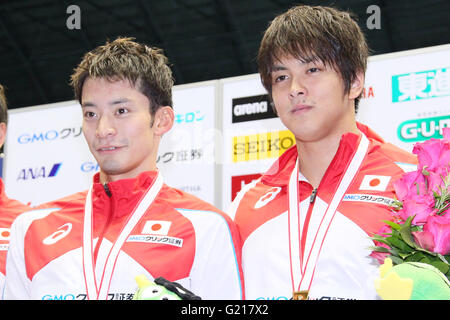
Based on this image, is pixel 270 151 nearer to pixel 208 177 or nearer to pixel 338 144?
pixel 208 177

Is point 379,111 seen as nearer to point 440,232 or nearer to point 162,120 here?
point 162,120

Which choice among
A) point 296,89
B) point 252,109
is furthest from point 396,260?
point 252,109

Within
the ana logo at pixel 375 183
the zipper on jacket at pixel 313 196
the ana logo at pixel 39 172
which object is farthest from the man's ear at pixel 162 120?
the ana logo at pixel 39 172

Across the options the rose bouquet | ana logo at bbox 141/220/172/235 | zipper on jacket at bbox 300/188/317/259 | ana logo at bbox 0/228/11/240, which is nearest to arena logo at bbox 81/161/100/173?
ana logo at bbox 0/228/11/240

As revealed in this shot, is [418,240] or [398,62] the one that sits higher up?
[398,62]

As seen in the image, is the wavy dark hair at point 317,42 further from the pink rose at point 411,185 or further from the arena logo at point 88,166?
the arena logo at point 88,166

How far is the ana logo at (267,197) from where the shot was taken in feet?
7.97

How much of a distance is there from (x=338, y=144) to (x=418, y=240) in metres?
1.18

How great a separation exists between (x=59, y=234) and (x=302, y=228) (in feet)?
2.79

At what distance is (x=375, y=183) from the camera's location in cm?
225

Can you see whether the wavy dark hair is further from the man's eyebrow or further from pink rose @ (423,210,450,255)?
pink rose @ (423,210,450,255)

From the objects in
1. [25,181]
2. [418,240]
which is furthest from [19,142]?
[418,240]

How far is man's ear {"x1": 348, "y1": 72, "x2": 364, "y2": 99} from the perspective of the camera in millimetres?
2451

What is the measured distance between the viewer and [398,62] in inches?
142
